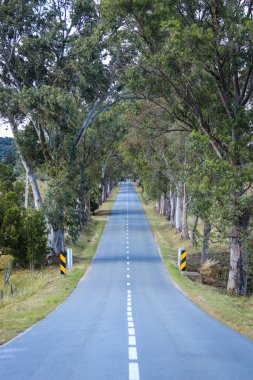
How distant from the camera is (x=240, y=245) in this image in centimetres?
2602

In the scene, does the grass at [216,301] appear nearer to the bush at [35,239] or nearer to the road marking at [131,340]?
the road marking at [131,340]

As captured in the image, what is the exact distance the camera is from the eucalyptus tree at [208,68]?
21.8m

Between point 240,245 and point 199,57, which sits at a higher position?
point 199,57

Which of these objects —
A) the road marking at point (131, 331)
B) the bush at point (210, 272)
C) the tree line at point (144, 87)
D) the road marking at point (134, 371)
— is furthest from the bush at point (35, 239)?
the road marking at point (134, 371)

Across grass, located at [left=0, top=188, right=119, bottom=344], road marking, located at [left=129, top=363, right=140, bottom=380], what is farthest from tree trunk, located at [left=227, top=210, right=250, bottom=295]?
road marking, located at [left=129, top=363, right=140, bottom=380]

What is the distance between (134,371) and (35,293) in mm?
16213

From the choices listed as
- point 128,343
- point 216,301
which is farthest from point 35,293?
point 128,343

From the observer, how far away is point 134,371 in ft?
27.1

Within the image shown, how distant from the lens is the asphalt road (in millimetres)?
8320

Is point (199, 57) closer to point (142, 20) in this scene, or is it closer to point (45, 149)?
point (142, 20)

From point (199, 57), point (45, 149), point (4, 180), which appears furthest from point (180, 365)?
point (4, 180)

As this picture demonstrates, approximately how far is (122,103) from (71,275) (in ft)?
52.3

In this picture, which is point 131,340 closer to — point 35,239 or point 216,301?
point 216,301

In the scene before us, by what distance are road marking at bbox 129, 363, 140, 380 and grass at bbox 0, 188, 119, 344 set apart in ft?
12.8
